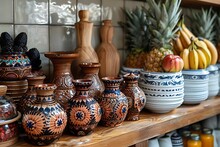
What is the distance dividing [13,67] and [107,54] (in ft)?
1.22

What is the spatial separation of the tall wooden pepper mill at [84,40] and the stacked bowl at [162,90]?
0.63 feet

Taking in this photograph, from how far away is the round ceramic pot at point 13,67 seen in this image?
2.49 feet

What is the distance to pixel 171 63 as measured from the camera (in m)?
0.95

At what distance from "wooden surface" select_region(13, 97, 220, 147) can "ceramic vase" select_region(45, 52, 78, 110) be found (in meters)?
0.10

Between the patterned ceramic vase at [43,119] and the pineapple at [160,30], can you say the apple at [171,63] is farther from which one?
the patterned ceramic vase at [43,119]

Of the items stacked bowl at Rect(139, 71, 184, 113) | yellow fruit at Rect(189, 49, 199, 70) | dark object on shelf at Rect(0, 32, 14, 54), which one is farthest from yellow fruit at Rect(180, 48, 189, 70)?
dark object on shelf at Rect(0, 32, 14, 54)

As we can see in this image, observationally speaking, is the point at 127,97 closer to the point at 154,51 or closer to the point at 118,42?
the point at 154,51

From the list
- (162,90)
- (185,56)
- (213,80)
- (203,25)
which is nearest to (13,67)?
(162,90)

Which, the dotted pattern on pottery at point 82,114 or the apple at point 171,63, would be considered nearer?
the dotted pattern on pottery at point 82,114

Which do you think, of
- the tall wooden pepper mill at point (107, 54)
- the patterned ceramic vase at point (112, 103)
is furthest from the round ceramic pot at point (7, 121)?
the tall wooden pepper mill at point (107, 54)

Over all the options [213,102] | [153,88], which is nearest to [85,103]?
[153,88]

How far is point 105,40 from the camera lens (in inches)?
42.6

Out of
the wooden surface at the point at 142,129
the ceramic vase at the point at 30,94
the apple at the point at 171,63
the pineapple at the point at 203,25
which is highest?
the pineapple at the point at 203,25

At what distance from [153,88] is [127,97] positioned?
14cm
